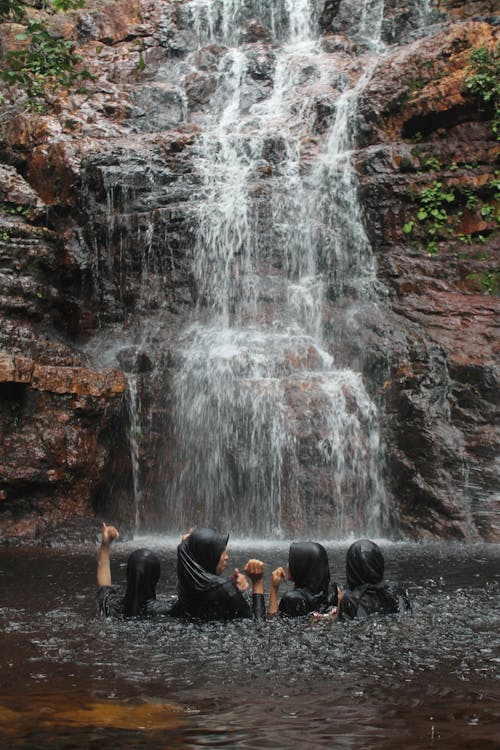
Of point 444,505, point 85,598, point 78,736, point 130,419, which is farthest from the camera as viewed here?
point 130,419

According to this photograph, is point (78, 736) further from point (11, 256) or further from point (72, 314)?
point (72, 314)

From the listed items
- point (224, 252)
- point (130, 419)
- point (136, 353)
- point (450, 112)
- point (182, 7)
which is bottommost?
point (130, 419)

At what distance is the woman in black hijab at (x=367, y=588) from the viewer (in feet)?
17.7

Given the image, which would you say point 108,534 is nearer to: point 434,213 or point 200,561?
point 200,561

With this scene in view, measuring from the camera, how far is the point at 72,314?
609 inches

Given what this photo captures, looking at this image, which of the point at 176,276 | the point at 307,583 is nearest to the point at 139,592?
the point at 307,583

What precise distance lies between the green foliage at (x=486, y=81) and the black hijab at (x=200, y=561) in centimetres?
1291

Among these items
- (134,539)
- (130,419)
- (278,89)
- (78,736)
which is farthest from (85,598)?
(278,89)

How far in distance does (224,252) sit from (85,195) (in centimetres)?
345

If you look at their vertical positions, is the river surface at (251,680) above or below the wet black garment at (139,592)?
below

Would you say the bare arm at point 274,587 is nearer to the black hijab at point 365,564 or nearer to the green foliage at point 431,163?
the black hijab at point 365,564

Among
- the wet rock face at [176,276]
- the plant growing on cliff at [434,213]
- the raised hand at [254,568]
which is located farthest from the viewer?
the plant growing on cliff at [434,213]

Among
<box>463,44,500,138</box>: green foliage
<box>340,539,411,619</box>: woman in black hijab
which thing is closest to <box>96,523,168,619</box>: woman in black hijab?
<box>340,539,411,619</box>: woman in black hijab

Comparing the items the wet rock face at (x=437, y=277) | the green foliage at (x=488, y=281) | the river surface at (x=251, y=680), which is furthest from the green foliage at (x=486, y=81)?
the river surface at (x=251, y=680)
